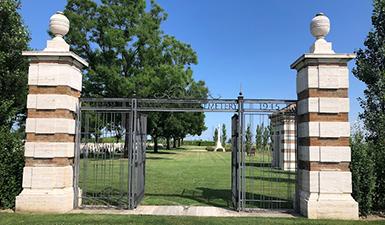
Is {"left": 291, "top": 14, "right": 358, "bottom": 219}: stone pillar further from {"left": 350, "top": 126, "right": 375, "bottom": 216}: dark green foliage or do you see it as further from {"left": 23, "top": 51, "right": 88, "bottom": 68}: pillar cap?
{"left": 23, "top": 51, "right": 88, "bottom": 68}: pillar cap

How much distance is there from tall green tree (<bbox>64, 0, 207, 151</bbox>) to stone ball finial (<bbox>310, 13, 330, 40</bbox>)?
58.4 ft

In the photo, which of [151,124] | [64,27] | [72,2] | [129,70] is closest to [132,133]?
[64,27]

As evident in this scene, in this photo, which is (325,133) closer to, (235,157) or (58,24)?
(235,157)

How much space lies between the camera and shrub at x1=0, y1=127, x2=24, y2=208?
8.49 meters

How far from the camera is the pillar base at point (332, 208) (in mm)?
7914

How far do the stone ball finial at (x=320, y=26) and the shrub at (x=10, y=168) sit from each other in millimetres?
7718

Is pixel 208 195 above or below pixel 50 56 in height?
below

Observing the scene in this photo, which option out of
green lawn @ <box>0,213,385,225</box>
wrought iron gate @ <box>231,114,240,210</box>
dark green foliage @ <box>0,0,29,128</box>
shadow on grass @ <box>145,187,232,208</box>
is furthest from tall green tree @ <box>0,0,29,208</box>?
wrought iron gate @ <box>231,114,240,210</box>

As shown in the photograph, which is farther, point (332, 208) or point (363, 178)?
point (363, 178)

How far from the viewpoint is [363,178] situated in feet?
27.8

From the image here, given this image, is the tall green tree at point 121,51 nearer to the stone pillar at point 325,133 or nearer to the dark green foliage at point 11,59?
the dark green foliage at point 11,59

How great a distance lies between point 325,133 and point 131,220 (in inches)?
186

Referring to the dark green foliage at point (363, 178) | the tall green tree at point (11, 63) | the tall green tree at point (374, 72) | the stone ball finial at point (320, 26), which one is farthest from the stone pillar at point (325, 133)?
the tall green tree at point (11, 63)

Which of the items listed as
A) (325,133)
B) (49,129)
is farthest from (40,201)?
(325,133)
